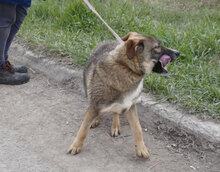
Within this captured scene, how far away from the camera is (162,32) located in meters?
4.94

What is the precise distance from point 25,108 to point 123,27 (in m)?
2.40

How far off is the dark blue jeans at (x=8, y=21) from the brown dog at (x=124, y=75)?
1.44 meters

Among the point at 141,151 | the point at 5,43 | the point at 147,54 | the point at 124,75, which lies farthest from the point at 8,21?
the point at 141,151

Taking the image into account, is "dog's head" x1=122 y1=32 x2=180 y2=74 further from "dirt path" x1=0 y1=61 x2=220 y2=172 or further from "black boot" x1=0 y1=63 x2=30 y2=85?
"black boot" x1=0 y1=63 x2=30 y2=85

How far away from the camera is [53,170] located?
2.82 m

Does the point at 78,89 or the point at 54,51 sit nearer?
the point at 78,89

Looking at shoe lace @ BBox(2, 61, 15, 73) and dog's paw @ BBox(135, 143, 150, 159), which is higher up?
shoe lace @ BBox(2, 61, 15, 73)

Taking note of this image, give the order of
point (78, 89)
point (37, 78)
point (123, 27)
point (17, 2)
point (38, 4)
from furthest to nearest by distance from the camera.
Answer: point (38, 4) < point (123, 27) < point (37, 78) < point (78, 89) < point (17, 2)

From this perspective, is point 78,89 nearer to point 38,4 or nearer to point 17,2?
point 17,2

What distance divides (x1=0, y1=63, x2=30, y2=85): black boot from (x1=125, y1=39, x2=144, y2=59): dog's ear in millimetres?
2151

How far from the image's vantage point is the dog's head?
9.32ft

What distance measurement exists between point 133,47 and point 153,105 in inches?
40.6

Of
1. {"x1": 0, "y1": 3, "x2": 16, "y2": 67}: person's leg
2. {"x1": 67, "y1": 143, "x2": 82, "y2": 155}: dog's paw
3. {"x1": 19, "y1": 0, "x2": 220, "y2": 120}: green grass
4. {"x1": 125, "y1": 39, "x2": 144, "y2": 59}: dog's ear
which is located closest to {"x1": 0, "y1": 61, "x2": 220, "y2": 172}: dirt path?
{"x1": 67, "y1": 143, "x2": 82, "y2": 155}: dog's paw

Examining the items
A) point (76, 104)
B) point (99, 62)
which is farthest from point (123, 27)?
point (99, 62)
